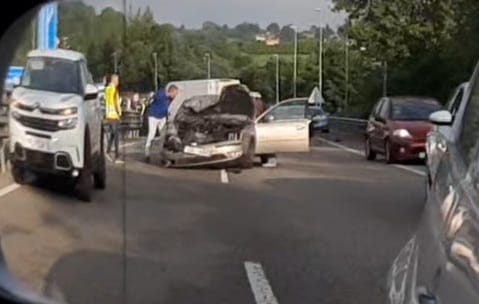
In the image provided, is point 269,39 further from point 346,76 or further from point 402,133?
point 346,76

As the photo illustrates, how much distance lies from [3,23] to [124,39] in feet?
4.73

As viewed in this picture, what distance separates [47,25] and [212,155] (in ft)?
50.8

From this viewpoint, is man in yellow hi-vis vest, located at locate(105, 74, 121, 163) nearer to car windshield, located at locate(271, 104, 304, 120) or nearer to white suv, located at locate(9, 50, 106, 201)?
white suv, located at locate(9, 50, 106, 201)

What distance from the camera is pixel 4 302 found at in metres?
4.33

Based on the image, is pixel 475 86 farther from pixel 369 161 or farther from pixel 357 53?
pixel 357 53

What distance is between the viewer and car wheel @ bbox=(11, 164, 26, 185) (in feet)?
28.3

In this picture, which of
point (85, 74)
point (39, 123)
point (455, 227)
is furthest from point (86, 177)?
point (455, 227)

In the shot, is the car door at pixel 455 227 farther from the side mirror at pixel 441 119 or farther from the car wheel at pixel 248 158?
the car wheel at pixel 248 158

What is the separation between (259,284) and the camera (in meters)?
9.04

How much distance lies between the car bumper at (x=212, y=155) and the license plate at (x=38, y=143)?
11.9 metres

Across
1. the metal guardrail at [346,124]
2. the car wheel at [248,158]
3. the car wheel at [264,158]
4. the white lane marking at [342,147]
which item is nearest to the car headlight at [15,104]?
the car wheel at [248,158]

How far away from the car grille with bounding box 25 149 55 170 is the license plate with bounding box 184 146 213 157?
39.1 ft

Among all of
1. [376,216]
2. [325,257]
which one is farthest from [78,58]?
[376,216]

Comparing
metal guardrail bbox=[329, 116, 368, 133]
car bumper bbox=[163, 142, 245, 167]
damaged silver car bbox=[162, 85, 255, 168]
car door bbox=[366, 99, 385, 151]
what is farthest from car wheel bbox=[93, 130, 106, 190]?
metal guardrail bbox=[329, 116, 368, 133]
